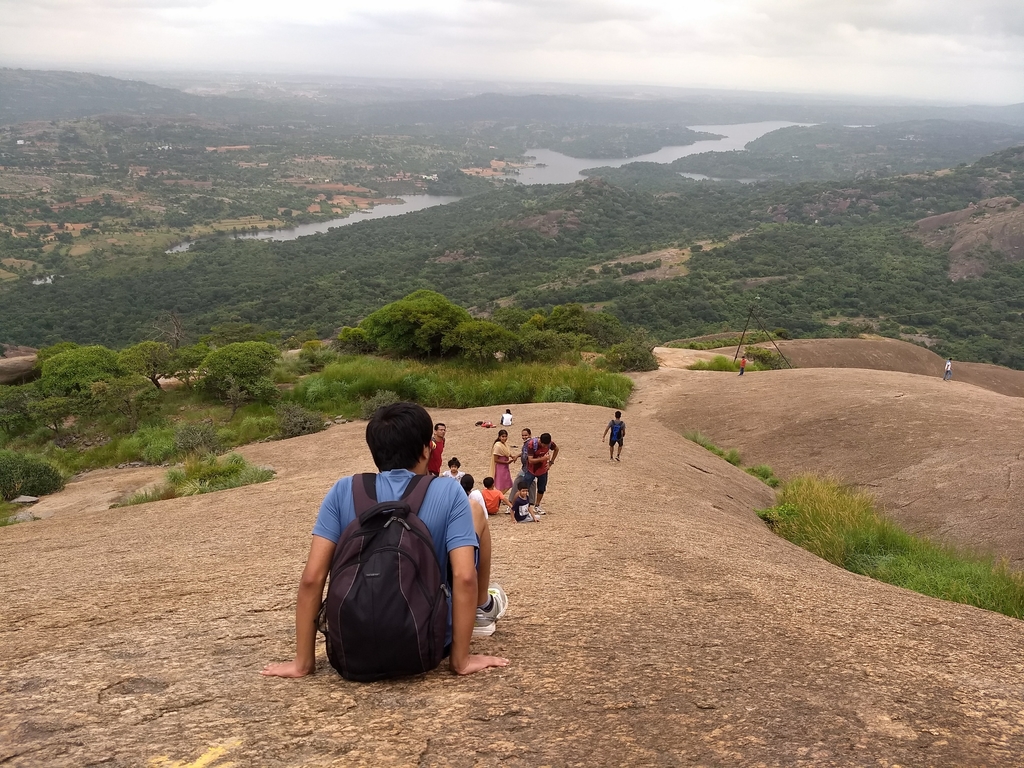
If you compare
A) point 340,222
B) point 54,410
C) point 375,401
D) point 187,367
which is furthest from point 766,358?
point 340,222

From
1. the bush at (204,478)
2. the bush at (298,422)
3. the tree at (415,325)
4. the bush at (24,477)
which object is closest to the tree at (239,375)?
the bush at (298,422)

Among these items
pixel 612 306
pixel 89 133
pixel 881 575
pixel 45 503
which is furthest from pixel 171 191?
pixel 881 575

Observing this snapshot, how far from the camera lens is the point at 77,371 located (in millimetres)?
18125

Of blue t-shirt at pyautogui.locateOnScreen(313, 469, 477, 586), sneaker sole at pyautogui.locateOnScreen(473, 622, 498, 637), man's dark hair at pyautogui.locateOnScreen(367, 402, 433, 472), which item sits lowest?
sneaker sole at pyautogui.locateOnScreen(473, 622, 498, 637)

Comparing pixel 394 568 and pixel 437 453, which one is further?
pixel 437 453

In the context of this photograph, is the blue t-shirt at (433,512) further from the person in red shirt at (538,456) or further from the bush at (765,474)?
the bush at (765,474)

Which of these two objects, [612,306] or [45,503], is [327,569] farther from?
[612,306]

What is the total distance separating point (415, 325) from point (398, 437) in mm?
19432

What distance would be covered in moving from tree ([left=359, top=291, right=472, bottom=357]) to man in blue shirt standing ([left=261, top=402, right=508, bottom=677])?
18609 mm

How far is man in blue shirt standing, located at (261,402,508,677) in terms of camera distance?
9.27 ft

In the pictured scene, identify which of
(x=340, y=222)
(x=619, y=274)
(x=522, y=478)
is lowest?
(x=619, y=274)

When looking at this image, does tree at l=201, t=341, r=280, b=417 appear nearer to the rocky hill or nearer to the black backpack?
the rocky hill

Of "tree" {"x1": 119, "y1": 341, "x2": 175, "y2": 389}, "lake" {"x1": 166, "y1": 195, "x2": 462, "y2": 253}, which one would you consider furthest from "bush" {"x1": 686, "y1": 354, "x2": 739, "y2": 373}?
"lake" {"x1": 166, "y1": 195, "x2": 462, "y2": 253}

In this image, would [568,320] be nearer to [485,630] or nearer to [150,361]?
[150,361]
